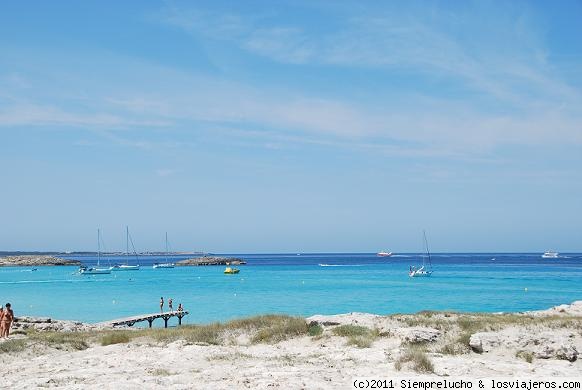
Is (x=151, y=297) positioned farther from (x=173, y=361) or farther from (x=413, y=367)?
(x=413, y=367)

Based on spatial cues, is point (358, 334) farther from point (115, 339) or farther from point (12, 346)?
point (12, 346)

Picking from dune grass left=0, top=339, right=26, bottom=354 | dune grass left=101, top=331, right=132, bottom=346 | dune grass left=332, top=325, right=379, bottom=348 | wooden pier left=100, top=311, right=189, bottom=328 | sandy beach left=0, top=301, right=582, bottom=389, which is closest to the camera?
sandy beach left=0, top=301, right=582, bottom=389

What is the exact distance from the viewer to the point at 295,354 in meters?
19.2

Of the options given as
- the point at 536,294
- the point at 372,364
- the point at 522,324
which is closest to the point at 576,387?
the point at 372,364

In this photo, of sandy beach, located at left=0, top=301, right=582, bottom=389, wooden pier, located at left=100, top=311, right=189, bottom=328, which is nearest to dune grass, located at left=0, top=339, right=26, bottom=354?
sandy beach, located at left=0, top=301, right=582, bottom=389

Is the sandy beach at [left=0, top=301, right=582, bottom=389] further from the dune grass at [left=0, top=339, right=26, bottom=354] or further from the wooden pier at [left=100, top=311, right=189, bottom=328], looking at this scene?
the wooden pier at [left=100, top=311, right=189, bottom=328]

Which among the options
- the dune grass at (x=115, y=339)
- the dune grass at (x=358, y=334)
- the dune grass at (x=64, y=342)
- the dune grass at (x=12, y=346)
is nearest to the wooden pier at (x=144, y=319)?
the dune grass at (x=64, y=342)

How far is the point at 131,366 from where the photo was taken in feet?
57.7

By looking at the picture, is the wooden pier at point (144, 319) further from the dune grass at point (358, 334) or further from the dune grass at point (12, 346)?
the dune grass at point (358, 334)

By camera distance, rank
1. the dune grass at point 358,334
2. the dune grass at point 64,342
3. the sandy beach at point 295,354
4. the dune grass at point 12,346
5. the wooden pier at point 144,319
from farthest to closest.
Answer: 1. the wooden pier at point 144,319
2. the dune grass at point 64,342
3. the dune grass at point 12,346
4. the dune grass at point 358,334
5. the sandy beach at point 295,354

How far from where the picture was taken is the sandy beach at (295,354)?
15.2 m

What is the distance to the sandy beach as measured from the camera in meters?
15.2

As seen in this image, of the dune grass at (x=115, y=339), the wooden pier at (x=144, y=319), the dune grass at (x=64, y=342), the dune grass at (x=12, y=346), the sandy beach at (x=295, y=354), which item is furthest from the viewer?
the wooden pier at (x=144, y=319)

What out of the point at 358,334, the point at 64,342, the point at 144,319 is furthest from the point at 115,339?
the point at 144,319
